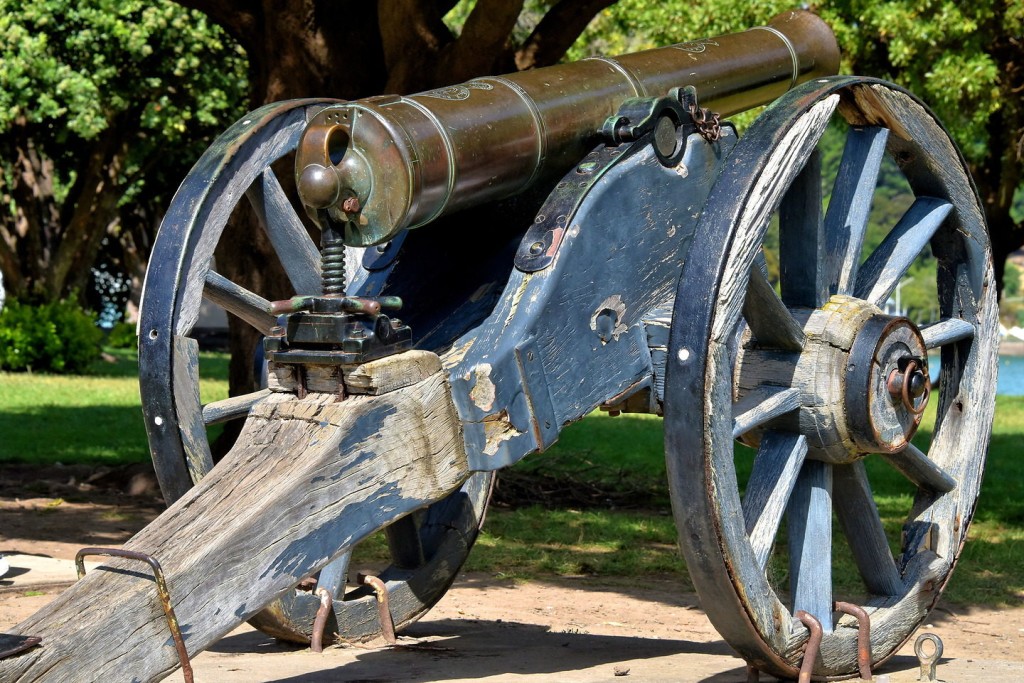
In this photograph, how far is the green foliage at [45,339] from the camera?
726 inches

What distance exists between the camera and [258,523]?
291 cm

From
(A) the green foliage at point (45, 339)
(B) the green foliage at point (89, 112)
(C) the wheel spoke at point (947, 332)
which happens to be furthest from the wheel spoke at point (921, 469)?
(A) the green foliage at point (45, 339)

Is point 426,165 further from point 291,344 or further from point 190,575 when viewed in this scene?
point 190,575

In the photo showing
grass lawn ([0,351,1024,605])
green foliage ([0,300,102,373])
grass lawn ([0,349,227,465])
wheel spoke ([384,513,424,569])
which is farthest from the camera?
green foliage ([0,300,102,373])

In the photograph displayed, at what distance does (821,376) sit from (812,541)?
0.46 meters

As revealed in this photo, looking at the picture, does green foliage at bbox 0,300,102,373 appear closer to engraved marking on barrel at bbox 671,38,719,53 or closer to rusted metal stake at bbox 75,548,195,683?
engraved marking on barrel at bbox 671,38,719,53

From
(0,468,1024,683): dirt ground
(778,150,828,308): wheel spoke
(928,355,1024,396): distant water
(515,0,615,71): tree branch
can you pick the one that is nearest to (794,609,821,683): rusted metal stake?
(0,468,1024,683): dirt ground

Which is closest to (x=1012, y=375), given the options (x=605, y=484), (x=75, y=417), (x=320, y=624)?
(x=75, y=417)

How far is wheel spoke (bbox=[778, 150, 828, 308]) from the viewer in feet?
12.8

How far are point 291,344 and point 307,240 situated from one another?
48.7 inches

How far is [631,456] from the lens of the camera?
10828 mm

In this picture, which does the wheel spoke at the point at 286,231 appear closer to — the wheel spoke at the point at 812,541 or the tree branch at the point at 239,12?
the wheel spoke at the point at 812,541

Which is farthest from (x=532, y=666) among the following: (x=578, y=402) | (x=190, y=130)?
(x=190, y=130)

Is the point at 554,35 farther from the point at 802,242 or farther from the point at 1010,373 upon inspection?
the point at 1010,373
